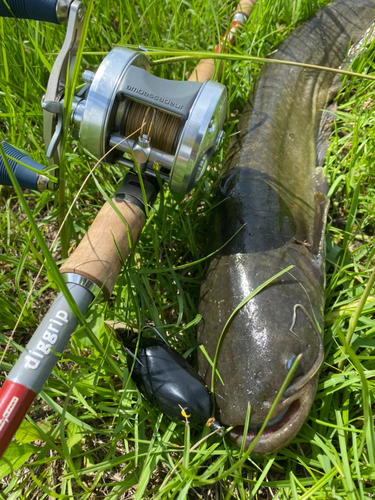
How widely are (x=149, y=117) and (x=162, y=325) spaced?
1.05m

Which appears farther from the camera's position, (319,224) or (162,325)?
(319,224)

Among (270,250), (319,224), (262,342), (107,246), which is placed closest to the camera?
(107,246)

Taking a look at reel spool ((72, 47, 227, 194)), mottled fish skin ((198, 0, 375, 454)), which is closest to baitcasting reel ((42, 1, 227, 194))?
reel spool ((72, 47, 227, 194))

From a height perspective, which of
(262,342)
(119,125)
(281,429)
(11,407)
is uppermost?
(119,125)

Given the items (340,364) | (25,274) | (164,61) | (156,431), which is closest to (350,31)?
(164,61)

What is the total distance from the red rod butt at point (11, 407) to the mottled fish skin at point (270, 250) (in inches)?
34.7

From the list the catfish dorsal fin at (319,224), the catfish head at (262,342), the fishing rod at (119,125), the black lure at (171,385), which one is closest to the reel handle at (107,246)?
the fishing rod at (119,125)

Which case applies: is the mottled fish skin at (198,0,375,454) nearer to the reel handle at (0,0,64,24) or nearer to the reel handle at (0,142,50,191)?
the reel handle at (0,142,50,191)

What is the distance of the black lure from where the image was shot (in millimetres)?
1805

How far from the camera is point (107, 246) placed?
176 centimetres

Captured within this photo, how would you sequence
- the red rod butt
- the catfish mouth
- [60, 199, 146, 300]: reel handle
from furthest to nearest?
the catfish mouth → [60, 199, 146, 300]: reel handle → the red rod butt

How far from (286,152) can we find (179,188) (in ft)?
3.73

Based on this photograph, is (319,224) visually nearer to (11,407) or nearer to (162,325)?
(162,325)

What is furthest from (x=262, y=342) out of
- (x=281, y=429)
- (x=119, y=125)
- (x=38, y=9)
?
(x=38, y=9)
